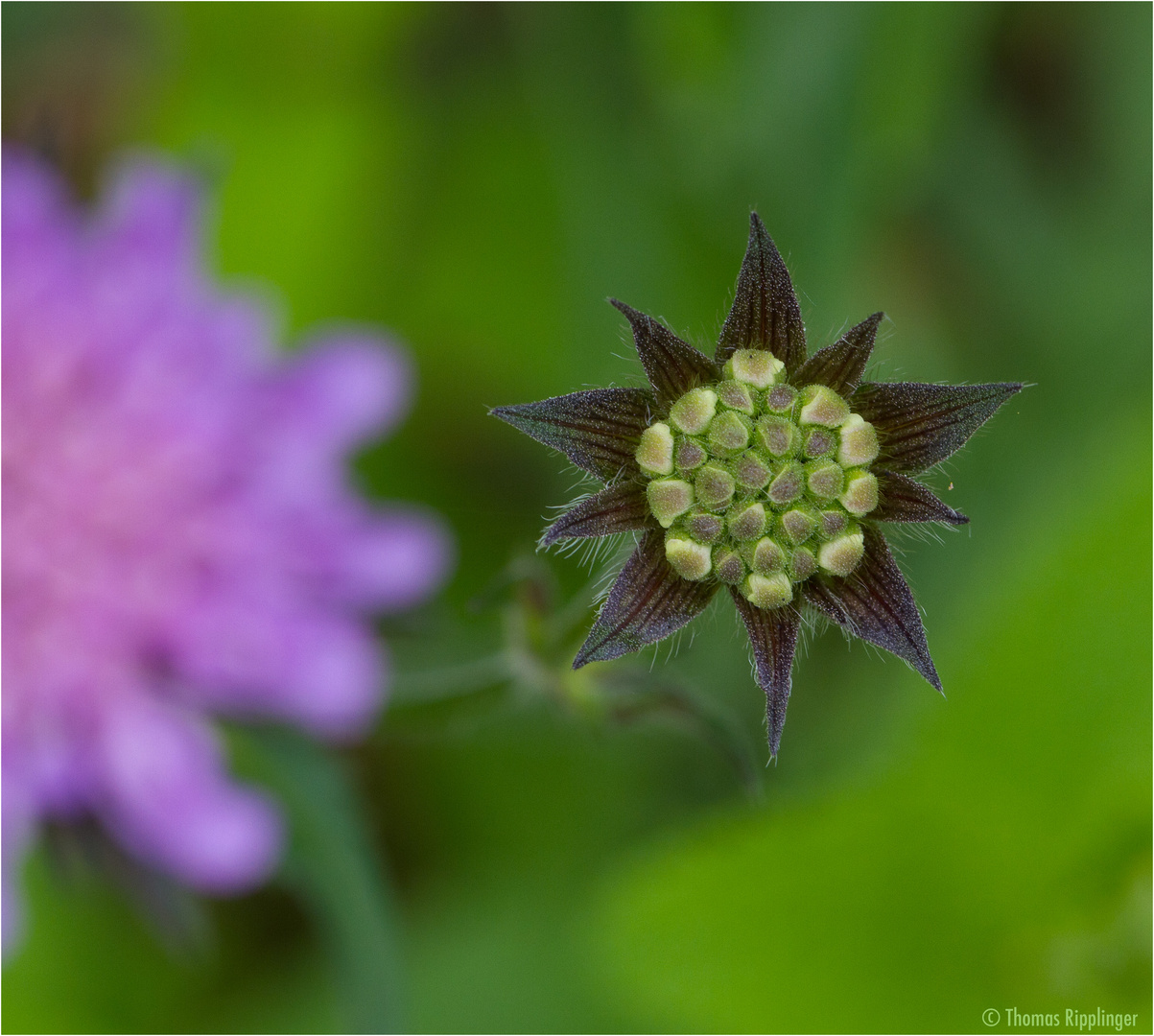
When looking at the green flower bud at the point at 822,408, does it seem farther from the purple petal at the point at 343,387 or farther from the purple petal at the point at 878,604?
A: the purple petal at the point at 343,387

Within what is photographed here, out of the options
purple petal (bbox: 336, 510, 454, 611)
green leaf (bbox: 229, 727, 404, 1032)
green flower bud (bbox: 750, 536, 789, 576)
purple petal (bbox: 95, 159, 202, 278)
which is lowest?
green leaf (bbox: 229, 727, 404, 1032)

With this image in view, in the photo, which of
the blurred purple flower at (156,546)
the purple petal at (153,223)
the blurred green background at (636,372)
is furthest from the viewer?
the blurred green background at (636,372)

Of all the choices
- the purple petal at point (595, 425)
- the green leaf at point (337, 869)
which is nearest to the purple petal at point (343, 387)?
the green leaf at point (337, 869)

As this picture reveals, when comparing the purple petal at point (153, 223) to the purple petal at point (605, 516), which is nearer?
the purple petal at point (605, 516)

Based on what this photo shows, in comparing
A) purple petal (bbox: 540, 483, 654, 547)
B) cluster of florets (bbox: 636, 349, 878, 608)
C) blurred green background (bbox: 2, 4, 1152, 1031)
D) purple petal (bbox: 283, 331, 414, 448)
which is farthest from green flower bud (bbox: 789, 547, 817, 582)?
purple petal (bbox: 283, 331, 414, 448)

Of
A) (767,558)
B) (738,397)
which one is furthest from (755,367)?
(767,558)

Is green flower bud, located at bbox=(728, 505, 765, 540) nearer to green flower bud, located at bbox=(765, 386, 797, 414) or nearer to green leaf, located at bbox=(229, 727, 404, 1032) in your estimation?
green flower bud, located at bbox=(765, 386, 797, 414)

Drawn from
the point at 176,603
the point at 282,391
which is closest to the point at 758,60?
the point at 282,391
